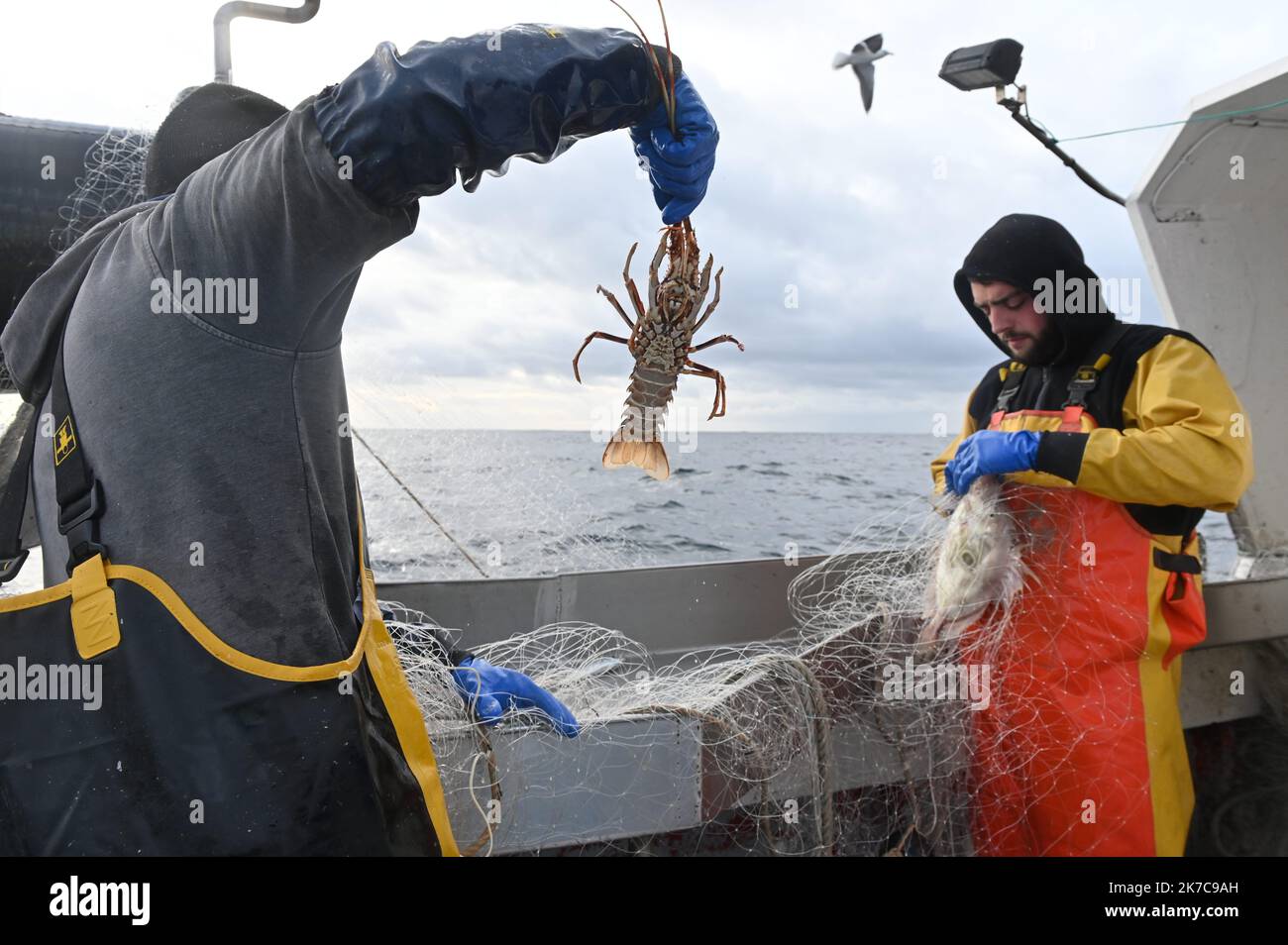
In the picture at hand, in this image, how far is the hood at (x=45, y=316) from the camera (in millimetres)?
1617

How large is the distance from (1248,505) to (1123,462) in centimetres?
233

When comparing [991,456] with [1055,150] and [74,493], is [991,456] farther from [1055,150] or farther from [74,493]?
[74,493]

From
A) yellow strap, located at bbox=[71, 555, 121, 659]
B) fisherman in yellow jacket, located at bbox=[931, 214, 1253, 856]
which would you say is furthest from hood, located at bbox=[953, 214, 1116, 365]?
yellow strap, located at bbox=[71, 555, 121, 659]

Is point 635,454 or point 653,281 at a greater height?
point 653,281

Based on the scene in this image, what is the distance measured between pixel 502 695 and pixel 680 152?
1431 mm

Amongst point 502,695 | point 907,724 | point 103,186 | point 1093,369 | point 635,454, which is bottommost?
point 907,724

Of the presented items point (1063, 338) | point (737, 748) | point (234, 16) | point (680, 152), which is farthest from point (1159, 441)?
point (234, 16)

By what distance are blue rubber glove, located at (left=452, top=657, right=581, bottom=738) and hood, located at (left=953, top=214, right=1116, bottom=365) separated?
7.85 ft

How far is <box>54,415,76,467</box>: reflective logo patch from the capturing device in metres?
1.51

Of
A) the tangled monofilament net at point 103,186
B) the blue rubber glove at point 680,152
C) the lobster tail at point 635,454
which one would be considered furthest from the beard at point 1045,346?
the tangled monofilament net at point 103,186

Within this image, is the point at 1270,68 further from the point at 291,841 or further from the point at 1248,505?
the point at 291,841

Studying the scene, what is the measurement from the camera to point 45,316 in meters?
1.63

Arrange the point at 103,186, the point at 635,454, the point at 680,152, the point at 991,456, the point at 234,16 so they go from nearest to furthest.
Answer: the point at 680,152 < the point at 103,186 < the point at 234,16 < the point at 991,456 < the point at 635,454

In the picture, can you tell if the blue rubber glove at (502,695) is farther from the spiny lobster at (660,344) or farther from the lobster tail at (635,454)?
the lobster tail at (635,454)
